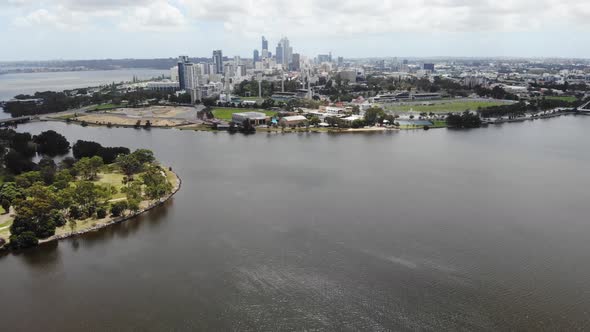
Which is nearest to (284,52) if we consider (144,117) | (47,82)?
(47,82)

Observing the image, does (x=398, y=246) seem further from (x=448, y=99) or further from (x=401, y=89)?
(x=401, y=89)

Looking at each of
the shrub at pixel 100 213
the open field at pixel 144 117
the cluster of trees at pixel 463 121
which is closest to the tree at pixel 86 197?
the shrub at pixel 100 213

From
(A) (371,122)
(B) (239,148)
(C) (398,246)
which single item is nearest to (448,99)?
(A) (371,122)

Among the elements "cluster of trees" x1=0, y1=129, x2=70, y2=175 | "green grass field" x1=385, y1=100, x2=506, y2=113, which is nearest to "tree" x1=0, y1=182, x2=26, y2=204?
"cluster of trees" x1=0, y1=129, x2=70, y2=175

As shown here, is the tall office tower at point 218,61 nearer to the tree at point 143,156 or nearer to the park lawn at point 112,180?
the tree at point 143,156

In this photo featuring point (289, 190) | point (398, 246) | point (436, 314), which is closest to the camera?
point (436, 314)

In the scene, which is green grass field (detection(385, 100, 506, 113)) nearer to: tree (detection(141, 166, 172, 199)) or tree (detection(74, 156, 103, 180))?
tree (detection(141, 166, 172, 199))
